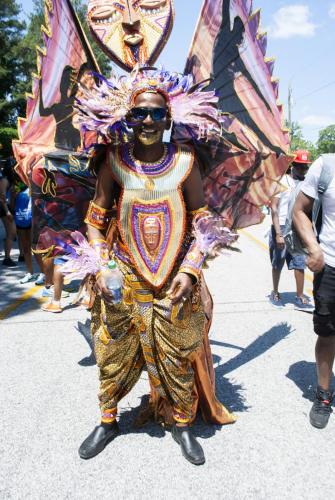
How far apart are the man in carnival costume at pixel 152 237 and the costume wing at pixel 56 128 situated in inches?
21.2

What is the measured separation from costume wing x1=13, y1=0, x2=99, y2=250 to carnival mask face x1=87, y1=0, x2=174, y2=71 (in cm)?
15

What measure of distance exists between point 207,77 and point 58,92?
106 cm

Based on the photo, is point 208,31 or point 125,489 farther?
point 208,31

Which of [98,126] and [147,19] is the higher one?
[147,19]

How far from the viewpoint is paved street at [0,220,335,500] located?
2.18 m

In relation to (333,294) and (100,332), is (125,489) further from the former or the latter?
(333,294)

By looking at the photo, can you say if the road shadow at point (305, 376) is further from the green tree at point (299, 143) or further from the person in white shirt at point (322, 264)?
the green tree at point (299, 143)

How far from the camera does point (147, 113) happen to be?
222 cm

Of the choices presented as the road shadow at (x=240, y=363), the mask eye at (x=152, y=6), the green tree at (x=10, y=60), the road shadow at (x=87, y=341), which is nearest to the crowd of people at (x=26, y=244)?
the road shadow at (x=87, y=341)

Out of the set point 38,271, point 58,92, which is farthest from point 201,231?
point 38,271

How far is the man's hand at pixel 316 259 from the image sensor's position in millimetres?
2582

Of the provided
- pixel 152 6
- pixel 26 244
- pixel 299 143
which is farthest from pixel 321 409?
pixel 299 143

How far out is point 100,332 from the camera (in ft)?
8.11

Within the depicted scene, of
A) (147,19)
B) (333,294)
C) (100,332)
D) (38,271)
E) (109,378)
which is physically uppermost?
(147,19)
